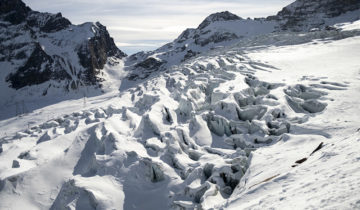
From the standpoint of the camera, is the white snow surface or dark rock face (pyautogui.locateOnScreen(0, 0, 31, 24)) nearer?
the white snow surface

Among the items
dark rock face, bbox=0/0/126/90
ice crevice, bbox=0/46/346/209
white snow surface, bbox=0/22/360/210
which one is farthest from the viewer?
dark rock face, bbox=0/0/126/90

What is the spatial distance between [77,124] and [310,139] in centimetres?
1664

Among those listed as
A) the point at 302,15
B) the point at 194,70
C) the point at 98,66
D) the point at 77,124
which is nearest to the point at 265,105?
the point at 77,124

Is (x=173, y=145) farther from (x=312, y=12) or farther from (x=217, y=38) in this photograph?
(x=217, y=38)

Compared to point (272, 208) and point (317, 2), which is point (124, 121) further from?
point (317, 2)

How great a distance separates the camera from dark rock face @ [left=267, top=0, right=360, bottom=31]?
403ft

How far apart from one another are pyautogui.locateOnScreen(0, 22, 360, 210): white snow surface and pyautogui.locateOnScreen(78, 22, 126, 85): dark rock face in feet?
443

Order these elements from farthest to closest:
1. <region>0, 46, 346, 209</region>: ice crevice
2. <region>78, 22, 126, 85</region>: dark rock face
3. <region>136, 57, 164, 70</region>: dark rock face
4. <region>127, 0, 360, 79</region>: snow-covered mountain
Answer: <region>136, 57, 164, 70</region>: dark rock face
<region>78, 22, 126, 85</region>: dark rock face
<region>127, 0, 360, 79</region>: snow-covered mountain
<region>0, 46, 346, 209</region>: ice crevice

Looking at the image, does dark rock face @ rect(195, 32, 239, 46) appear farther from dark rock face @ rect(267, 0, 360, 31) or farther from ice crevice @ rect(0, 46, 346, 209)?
ice crevice @ rect(0, 46, 346, 209)

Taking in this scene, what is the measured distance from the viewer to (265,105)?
18.8 m

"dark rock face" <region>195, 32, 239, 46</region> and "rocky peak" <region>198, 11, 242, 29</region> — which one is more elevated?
"rocky peak" <region>198, 11, 242, 29</region>

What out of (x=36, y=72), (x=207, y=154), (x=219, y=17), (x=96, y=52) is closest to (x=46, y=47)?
(x=96, y=52)

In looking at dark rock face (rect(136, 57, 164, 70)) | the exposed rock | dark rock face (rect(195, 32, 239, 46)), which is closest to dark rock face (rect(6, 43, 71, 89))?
dark rock face (rect(136, 57, 164, 70))

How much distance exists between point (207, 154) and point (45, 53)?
151134 millimetres
